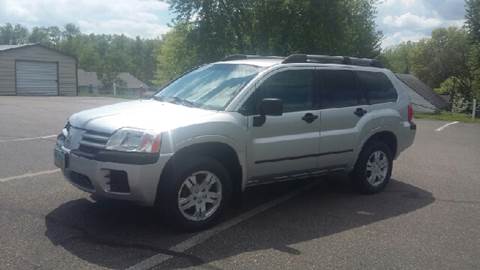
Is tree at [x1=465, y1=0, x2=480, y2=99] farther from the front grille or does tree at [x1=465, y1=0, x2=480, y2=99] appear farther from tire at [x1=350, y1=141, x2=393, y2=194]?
the front grille

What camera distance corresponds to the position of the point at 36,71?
3669cm

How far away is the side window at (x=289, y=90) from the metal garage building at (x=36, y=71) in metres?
32.7

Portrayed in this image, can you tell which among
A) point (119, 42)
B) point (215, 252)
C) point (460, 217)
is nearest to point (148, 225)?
point (215, 252)

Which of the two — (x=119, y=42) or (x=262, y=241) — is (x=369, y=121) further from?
(x=119, y=42)

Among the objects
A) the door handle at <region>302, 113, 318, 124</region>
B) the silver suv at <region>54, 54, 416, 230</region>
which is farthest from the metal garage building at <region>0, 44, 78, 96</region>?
the door handle at <region>302, 113, 318, 124</region>

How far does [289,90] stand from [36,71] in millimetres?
34418

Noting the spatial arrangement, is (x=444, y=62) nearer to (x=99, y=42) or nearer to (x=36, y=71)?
(x=36, y=71)

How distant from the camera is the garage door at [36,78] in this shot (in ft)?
117

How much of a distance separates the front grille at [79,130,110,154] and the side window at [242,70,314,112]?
1.63 m

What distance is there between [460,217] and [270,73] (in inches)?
111

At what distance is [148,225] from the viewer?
17.2 feet

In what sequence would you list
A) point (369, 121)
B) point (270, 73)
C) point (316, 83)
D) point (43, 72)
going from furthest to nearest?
point (43, 72), point (369, 121), point (316, 83), point (270, 73)

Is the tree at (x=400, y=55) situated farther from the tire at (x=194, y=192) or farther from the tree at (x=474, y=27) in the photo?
the tire at (x=194, y=192)

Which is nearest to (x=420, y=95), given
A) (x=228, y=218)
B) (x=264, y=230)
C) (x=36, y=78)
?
(x=36, y=78)
